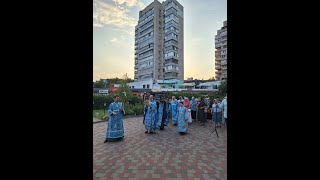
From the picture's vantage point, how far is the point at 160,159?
507 centimetres

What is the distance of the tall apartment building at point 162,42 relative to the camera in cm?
5981

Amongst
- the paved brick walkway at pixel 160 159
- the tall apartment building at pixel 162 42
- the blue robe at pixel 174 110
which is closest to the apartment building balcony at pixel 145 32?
the tall apartment building at pixel 162 42

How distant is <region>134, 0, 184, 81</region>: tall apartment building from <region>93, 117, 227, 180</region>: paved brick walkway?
171 ft

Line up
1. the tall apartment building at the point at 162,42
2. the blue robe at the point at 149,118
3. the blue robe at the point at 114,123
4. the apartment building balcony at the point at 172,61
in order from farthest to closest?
the tall apartment building at the point at 162,42 < the apartment building balcony at the point at 172,61 < the blue robe at the point at 149,118 < the blue robe at the point at 114,123

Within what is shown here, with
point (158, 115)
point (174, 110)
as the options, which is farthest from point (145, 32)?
point (158, 115)

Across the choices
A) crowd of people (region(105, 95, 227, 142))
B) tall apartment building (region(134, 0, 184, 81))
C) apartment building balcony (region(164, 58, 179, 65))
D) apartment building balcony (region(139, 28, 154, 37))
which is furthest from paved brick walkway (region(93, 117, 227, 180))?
apartment building balcony (region(139, 28, 154, 37))

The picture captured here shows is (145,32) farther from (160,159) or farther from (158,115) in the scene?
(160,159)

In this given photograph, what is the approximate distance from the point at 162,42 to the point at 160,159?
6202 centimetres

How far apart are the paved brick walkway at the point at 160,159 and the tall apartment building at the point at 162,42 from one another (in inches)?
2054

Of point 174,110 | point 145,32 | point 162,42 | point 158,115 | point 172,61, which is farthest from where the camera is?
point 145,32

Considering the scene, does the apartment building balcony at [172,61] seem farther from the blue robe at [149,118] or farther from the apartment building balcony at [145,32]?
the blue robe at [149,118]
